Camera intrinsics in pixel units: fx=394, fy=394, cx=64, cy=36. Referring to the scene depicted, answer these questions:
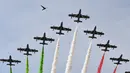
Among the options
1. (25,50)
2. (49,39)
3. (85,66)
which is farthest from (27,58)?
(85,66)

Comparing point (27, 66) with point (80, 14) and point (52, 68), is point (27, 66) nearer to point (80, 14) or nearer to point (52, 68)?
point (52, 68)

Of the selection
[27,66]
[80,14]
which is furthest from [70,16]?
[27,66]

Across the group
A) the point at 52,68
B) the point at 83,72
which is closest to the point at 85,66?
the point at 83,72

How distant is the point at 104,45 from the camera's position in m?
152

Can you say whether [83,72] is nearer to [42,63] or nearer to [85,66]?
[85,66]

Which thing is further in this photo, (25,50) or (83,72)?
(25,50)

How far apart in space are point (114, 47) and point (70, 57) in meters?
19.2

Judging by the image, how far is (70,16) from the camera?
479 feet

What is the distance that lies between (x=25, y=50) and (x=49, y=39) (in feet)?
37.7

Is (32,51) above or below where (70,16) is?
below

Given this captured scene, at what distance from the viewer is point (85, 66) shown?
146 m

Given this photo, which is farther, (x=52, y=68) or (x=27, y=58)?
(x=27, y=58)

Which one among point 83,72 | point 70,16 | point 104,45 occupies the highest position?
point 70,16

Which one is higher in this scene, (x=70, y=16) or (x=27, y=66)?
(x=70, y=16)
